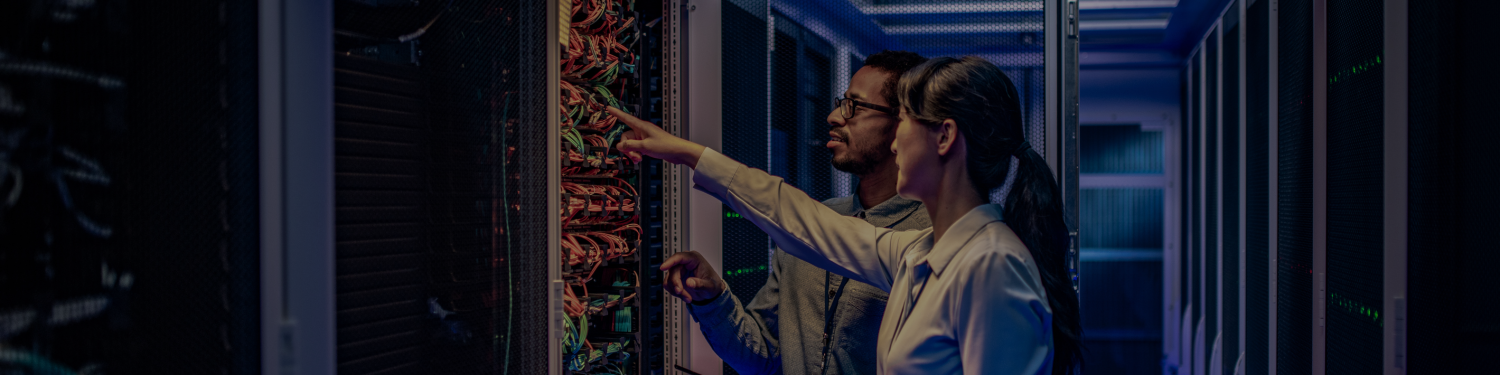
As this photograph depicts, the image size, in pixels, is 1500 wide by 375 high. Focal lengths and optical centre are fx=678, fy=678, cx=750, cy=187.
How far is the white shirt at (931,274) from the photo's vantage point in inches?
32.2

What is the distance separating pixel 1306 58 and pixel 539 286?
2218 millimetres

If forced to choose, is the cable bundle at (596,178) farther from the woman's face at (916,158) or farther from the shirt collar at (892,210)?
the woman's face at (916,158)

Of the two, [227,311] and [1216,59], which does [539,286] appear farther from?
[1216,59]

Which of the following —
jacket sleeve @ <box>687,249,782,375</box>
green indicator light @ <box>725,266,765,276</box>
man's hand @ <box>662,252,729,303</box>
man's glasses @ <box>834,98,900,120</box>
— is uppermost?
man's glasses @ <box>834,98,900,120</box>

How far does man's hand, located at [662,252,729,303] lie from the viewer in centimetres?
131

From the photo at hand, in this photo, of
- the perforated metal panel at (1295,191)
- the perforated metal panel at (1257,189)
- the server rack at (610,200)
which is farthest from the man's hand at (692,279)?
the perforated metal panel at (1257,189)

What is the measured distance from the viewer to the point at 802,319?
1.38 metres

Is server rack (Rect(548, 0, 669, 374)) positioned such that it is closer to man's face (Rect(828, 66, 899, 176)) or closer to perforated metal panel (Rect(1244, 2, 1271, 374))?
man's face (Rect(828, 66, 899, 176))

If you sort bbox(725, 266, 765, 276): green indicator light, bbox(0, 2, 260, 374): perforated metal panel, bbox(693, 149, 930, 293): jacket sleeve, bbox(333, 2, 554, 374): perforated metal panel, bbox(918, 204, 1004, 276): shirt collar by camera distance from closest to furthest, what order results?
bbox(0, 2, 260, 374): perforated metal panel < bbox(333, 2, 554, 374): perforated metal panel < bbox(918, 204, 1004, 276): shirt collar < bbox(693, 149, 930, 293): jacket sleeve < bbox(725, 266, 765, 276): green indicator light

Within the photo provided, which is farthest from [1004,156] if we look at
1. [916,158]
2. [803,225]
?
[803,225]

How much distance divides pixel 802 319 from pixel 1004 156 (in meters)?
0.57

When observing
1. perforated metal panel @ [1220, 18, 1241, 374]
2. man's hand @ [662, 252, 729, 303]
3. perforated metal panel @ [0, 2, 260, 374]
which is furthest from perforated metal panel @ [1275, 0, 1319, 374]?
perforated metal panel @ [0, 2, 260, 374]

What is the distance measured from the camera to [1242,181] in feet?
9.37

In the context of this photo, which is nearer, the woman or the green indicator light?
the woman
